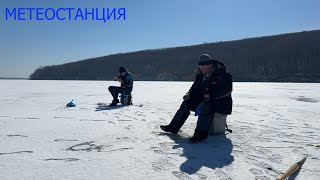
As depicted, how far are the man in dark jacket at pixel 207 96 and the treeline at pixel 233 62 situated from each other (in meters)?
69.1

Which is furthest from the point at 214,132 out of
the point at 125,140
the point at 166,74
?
the point at 166,74

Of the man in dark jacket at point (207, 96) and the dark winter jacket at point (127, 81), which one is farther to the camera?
the dark winter jacket at point (127, 81)

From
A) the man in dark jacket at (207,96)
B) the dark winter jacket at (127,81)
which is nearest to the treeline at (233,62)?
the dark winter jacket at (127,81)

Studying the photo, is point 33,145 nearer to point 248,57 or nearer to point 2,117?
point 2,117

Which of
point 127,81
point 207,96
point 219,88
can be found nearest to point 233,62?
point 127,81

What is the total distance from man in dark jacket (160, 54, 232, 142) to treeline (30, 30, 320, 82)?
69.1 meters

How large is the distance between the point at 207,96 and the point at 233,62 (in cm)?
9631

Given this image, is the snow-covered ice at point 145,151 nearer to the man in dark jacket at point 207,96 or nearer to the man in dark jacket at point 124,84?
the man in dark jacket at point 207,96

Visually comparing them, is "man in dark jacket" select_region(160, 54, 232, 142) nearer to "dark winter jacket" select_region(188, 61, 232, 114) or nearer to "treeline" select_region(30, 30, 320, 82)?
"dark winter jacket" select_region(188, 61, 232, 114)

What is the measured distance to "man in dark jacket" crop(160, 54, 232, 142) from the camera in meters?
4.32

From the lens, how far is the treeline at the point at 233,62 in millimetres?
83138

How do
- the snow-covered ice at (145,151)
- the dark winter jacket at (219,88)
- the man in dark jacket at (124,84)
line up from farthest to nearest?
the man in dark jacket at (124,84) < the dark winter jacket at (219,88) < the snow-covered ice at (145,151)

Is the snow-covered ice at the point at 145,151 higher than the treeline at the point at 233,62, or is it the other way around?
the treeline at the point at 233,62

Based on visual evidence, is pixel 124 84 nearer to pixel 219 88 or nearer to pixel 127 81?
pixel 127 81
